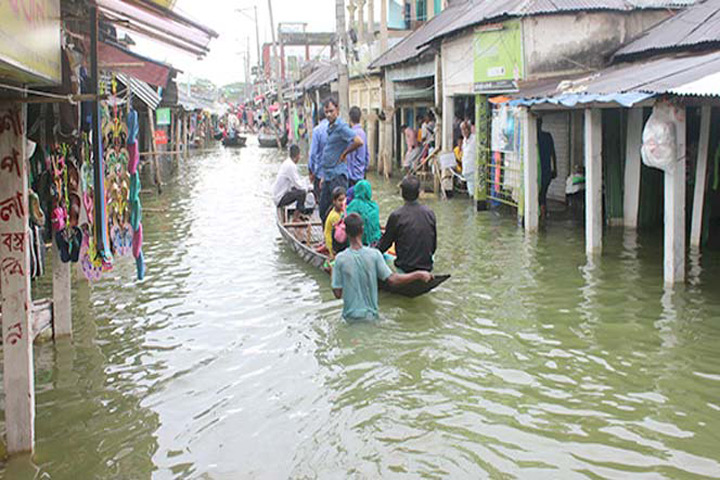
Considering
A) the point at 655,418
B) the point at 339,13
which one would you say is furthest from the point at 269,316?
the point at 339,13

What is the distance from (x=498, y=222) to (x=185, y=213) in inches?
272

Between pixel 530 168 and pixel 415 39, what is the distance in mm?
11544

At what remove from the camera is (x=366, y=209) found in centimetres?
905

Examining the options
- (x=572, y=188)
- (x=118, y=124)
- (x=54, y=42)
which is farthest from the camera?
(x=572, y=188)

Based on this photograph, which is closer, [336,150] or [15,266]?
[15,266]

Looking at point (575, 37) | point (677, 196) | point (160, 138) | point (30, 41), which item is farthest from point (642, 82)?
point (160, 138)

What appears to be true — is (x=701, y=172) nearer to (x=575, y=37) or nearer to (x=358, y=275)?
(x=575, y=37)

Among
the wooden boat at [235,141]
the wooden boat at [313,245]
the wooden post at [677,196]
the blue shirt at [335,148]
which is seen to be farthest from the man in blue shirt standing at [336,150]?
the wooden boat at [235,141]

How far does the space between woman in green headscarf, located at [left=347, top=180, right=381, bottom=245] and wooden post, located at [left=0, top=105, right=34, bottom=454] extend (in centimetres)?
452

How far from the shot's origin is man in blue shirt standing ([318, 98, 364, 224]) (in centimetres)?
1112

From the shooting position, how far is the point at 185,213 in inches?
Result: 676

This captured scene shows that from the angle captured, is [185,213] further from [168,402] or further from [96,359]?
[168,402]

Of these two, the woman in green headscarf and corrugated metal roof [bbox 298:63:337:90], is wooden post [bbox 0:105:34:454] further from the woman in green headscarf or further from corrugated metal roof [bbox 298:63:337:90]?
corrugated metal roof [bbox 298:63:337:90]

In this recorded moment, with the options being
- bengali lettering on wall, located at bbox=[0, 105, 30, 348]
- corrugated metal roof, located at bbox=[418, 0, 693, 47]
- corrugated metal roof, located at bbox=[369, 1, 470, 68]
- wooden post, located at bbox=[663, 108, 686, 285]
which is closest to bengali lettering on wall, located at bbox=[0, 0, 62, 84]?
bengali lettering on wall, located at bbox=[0, 105, 30, 348]
